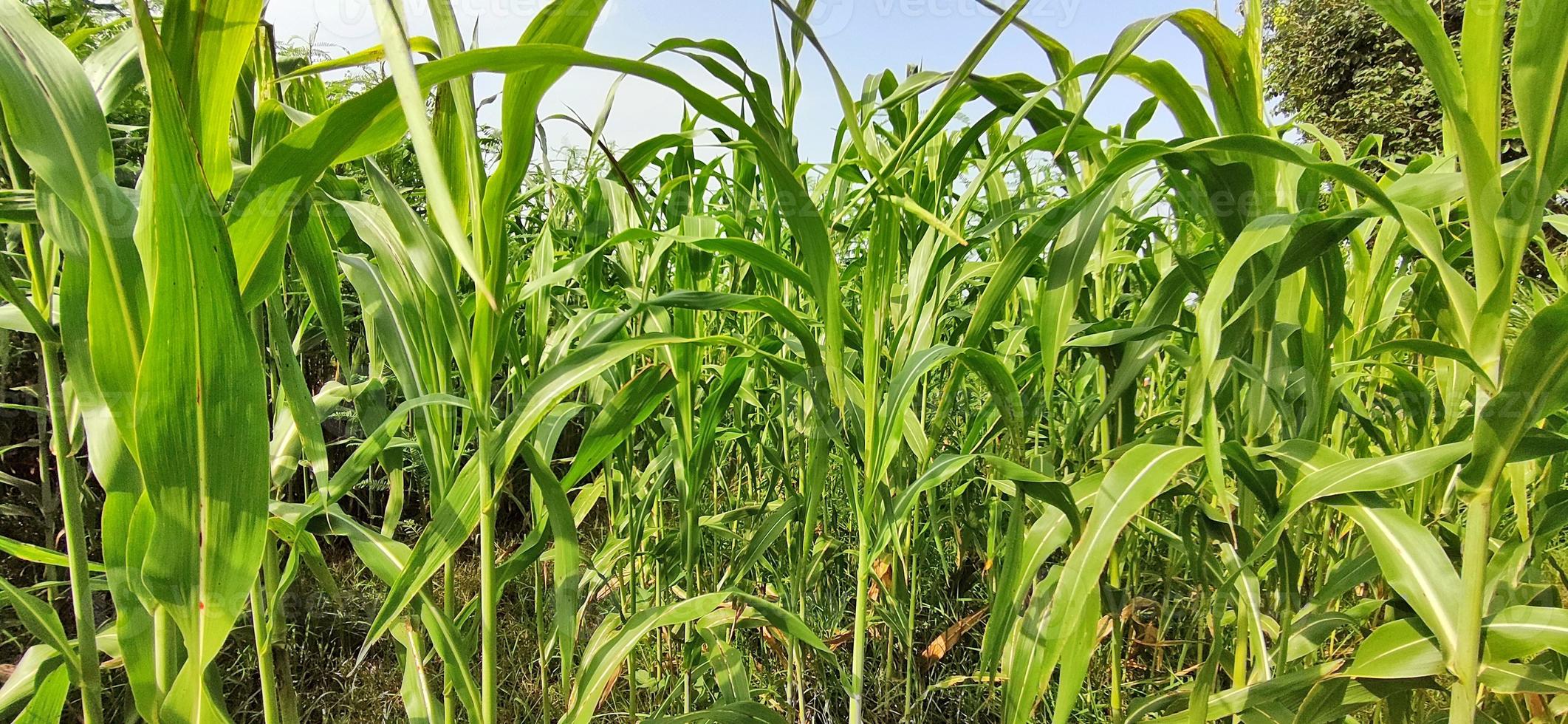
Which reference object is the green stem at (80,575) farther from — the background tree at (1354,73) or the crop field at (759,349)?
the background tree at (1354,73)

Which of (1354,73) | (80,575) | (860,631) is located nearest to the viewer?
(80,575)

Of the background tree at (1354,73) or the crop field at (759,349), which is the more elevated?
the background tree at (1354,73)

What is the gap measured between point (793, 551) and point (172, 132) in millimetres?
1158

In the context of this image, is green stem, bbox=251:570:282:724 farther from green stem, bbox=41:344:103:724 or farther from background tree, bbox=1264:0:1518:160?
background tree, bbox=1264:0:1518:160

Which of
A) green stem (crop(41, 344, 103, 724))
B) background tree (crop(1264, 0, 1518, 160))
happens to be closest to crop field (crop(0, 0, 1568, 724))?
green stem (crop(41, 344, 103, 724))

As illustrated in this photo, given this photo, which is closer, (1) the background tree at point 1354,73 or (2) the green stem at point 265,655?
(2) the green stem at point 265,655

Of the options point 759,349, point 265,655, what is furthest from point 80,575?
point 759,349

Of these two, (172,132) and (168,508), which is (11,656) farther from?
(172,132)

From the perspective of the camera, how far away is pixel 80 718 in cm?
134

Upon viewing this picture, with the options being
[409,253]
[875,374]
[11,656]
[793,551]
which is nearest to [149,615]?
[409,253]

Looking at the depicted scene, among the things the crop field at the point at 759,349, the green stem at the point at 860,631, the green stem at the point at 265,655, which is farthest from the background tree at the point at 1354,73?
the green stem at the point at 265,655

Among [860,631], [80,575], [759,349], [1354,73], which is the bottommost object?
[860,631]

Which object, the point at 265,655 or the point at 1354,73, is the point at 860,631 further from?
the point at 1354,73

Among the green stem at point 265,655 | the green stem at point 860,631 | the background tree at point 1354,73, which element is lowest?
the green stem at point 860,631
